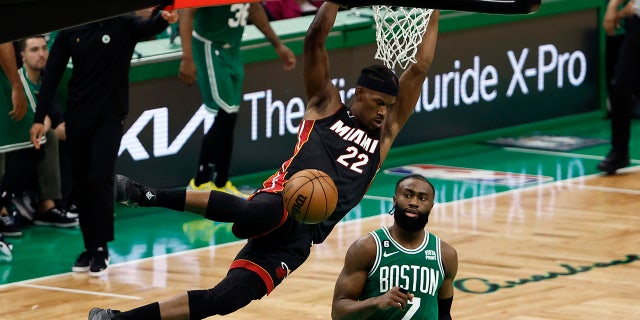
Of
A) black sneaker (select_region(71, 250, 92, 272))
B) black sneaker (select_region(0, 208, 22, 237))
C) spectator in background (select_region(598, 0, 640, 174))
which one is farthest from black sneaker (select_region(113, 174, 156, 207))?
spectator in background (select_region(598, 0, 640, 174))

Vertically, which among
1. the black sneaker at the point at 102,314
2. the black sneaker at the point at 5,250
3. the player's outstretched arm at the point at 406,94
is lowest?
the black sneaker at the point at 5,250

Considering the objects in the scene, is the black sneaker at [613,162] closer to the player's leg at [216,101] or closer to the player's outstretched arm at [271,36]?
the player's outstretched arm at [271,36]

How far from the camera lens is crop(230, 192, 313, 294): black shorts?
8.28m

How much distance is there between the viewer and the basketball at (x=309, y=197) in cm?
751

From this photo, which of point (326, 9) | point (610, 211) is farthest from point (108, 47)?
point (610, 211)

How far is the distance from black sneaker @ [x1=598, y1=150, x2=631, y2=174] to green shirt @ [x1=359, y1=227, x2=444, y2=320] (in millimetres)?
7359

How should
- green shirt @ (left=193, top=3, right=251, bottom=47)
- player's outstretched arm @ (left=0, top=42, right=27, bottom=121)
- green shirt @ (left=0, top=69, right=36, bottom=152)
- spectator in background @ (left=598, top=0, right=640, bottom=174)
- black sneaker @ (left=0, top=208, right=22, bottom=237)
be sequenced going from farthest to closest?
spectator in background @ (left=598, top=0, right=640, bottom=174) → green shirt @ (left=193, top=3, right=251, bottom=47) → black sneaker @ (left=0, top=208, right=22, bottom=237) → green shirt @ (left=0, top=69, right=36, bottom=152) → player's outstretched arm @ (left=0, top=42, right=27, bottom=121)

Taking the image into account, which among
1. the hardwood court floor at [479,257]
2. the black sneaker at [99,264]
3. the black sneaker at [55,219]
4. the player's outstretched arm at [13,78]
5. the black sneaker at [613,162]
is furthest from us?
the black sneaker at [613,162]

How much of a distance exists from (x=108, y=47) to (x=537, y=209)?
439cm

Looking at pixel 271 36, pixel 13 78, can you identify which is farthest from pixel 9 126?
pixel 271 36

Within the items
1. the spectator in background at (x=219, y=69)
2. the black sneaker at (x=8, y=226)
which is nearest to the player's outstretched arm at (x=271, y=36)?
the spectator in background at (x=219, y=69)

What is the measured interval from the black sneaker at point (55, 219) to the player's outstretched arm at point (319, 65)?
480 cm

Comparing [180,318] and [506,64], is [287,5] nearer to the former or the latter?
[506,64]

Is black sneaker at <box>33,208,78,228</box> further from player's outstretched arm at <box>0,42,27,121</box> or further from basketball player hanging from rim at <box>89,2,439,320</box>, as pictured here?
basketball player hanging from rim at <box>89,2,439,320</box>
